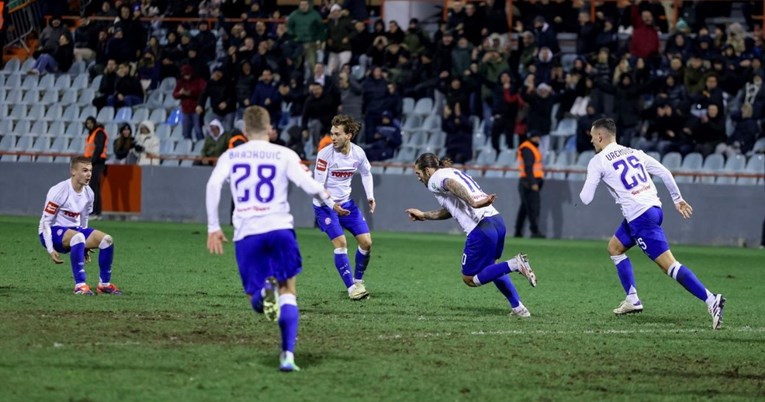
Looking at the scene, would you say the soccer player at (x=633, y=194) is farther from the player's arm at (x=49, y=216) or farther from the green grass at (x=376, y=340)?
the player's arm at (x=49, y=216)

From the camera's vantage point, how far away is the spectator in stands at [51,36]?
31.5 metres

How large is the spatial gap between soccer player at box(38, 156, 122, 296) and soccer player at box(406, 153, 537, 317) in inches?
134

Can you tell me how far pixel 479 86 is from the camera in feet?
85.4

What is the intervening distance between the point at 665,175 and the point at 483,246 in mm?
2053

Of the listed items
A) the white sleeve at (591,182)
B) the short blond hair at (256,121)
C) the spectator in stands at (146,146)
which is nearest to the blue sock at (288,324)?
the short blond hair at (256,121)

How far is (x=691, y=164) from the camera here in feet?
79.2

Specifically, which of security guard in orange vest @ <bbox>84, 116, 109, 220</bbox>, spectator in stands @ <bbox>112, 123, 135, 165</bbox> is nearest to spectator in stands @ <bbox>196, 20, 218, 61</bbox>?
spectator in stands @ <bbox>112, 123, 135, 165</bbox>

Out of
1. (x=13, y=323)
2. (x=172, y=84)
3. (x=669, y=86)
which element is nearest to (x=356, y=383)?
(x=13, y=323)

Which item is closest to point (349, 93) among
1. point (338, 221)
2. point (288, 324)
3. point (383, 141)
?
point (383, 141)

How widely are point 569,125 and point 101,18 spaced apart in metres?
13.1

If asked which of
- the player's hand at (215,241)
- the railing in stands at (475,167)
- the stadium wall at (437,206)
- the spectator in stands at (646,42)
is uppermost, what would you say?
the spectator in stands at (646,42)

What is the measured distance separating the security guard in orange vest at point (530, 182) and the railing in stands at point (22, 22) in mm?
15666

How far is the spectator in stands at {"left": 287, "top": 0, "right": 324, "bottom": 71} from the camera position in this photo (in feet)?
92.9

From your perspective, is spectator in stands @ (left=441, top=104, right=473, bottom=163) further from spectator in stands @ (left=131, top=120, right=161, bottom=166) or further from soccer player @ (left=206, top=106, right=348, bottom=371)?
soccer player @ (left=206, top=106, right=348, bottom=371)
